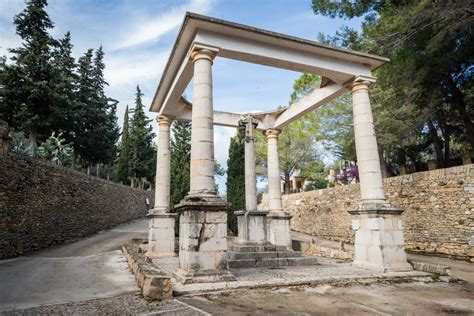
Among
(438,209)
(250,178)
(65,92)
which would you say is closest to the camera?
(250,178)

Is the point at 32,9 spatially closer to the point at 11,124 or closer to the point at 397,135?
the point at 11,124

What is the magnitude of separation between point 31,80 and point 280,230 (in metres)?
16.8

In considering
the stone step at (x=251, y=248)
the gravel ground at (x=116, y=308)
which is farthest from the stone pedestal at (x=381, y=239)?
the gravel ground at (x=116, y=308)

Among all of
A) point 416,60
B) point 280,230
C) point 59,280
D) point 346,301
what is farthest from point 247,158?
point 416,60

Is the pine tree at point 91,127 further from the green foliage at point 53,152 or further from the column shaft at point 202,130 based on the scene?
the column shaft at point 202,130

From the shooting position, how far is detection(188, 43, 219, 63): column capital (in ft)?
20.4

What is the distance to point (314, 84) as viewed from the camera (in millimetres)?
22422

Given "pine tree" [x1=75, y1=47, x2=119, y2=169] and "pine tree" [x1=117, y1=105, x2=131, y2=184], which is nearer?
"pine tree" [x1=75, y1=47, x2=119, y2=169]

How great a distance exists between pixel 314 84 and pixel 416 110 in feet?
33.3

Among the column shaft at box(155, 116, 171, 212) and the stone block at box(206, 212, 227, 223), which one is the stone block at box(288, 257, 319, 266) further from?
the column shaft at box(155, 116, 171, 212)

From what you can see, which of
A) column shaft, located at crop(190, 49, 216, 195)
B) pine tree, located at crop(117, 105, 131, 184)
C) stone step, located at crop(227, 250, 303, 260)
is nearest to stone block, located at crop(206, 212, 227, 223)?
column shaft, located at crop(190, 49, 216, 195)

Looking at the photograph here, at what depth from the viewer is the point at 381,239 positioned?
636 centimetres

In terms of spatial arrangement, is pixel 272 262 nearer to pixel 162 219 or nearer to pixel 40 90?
pixel 162 219

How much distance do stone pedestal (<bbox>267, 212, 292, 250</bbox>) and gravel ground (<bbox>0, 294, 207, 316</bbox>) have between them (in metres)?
6.04
